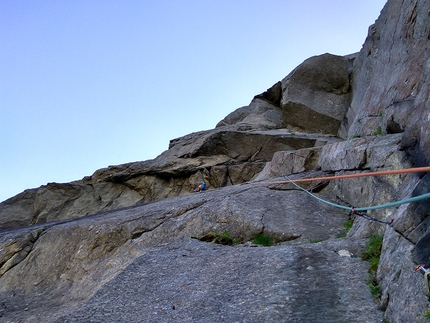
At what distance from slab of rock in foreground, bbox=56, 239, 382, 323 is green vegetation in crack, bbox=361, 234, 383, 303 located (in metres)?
0.11

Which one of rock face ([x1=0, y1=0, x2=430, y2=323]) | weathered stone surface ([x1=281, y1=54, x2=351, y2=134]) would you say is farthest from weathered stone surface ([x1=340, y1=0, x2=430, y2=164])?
weathered stone surface ([x1=281, y1=54, x2=351, y2=134])

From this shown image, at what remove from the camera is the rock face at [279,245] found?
6227 mm

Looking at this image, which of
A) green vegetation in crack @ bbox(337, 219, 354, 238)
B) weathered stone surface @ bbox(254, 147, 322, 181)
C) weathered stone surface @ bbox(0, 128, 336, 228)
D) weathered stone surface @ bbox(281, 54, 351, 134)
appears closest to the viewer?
green vegetation in crack @ bbox(337, 219, 354, 238)

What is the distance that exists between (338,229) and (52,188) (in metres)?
20.4

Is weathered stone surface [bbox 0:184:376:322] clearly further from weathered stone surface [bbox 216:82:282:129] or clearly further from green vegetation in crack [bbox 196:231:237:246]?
weathered stone surface [bbox 216:82:282:129]

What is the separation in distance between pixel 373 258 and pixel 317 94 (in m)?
21.4

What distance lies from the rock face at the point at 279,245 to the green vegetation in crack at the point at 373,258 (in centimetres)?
10

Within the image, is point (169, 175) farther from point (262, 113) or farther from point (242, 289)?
point (242, 289)

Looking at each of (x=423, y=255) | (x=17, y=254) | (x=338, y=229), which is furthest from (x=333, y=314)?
(x=17, y=254)

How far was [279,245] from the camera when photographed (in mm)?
9953

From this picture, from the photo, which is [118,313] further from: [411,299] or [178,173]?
[178,173]

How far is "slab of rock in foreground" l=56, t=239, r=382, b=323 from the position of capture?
6230 mm

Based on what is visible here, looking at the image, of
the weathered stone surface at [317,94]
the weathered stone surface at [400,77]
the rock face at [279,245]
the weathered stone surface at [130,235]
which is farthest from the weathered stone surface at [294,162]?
the weathered stone surface at [317,94]

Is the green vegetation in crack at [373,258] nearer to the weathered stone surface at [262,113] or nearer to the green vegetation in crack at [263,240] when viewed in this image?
the green vegetation in crack at [263,240]
